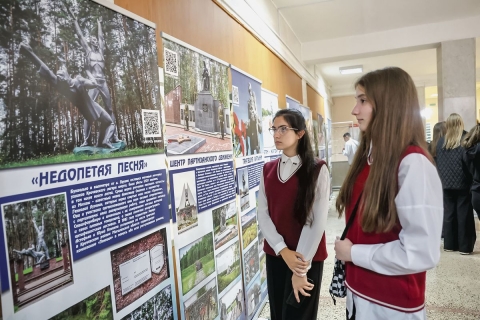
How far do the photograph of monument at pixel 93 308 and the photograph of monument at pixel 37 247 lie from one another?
9 cm

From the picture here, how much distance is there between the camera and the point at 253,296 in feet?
8.37

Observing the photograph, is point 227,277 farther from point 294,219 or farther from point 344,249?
point 344,249

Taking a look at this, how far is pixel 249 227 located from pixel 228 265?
0.50 m

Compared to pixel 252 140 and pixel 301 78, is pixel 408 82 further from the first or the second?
pixel 301 78

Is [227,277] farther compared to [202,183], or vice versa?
[227,277]

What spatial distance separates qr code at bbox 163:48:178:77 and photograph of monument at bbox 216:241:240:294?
3.74ft

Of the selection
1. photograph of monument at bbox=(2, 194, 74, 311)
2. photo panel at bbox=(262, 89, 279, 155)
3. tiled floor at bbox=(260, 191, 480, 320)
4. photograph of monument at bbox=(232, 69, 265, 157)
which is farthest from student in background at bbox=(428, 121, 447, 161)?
photograph of monument at bbox=(2, 194, 74, 311)

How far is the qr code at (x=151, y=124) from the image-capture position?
1.31 m

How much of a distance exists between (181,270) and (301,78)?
4.70 metres

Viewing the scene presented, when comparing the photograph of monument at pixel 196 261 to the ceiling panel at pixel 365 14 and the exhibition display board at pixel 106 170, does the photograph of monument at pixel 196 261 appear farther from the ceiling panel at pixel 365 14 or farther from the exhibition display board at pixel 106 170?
the ceiling panel at pixel 365 14

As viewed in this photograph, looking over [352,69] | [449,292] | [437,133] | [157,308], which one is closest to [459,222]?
[437,133]

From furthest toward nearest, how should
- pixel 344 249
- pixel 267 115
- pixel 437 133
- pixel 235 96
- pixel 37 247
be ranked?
pixel 437 133, pixel 267 115, pixel 235 96, pixel 344 249, pixel 37 247

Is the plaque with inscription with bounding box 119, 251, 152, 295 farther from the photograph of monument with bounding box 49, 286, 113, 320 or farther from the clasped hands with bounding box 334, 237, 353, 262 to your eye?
the clasped hands with bounding box 334, 237, 353, 262

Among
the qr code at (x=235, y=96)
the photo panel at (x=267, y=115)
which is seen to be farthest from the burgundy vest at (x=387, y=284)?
→ the photo panel at (x=267, y=115)
